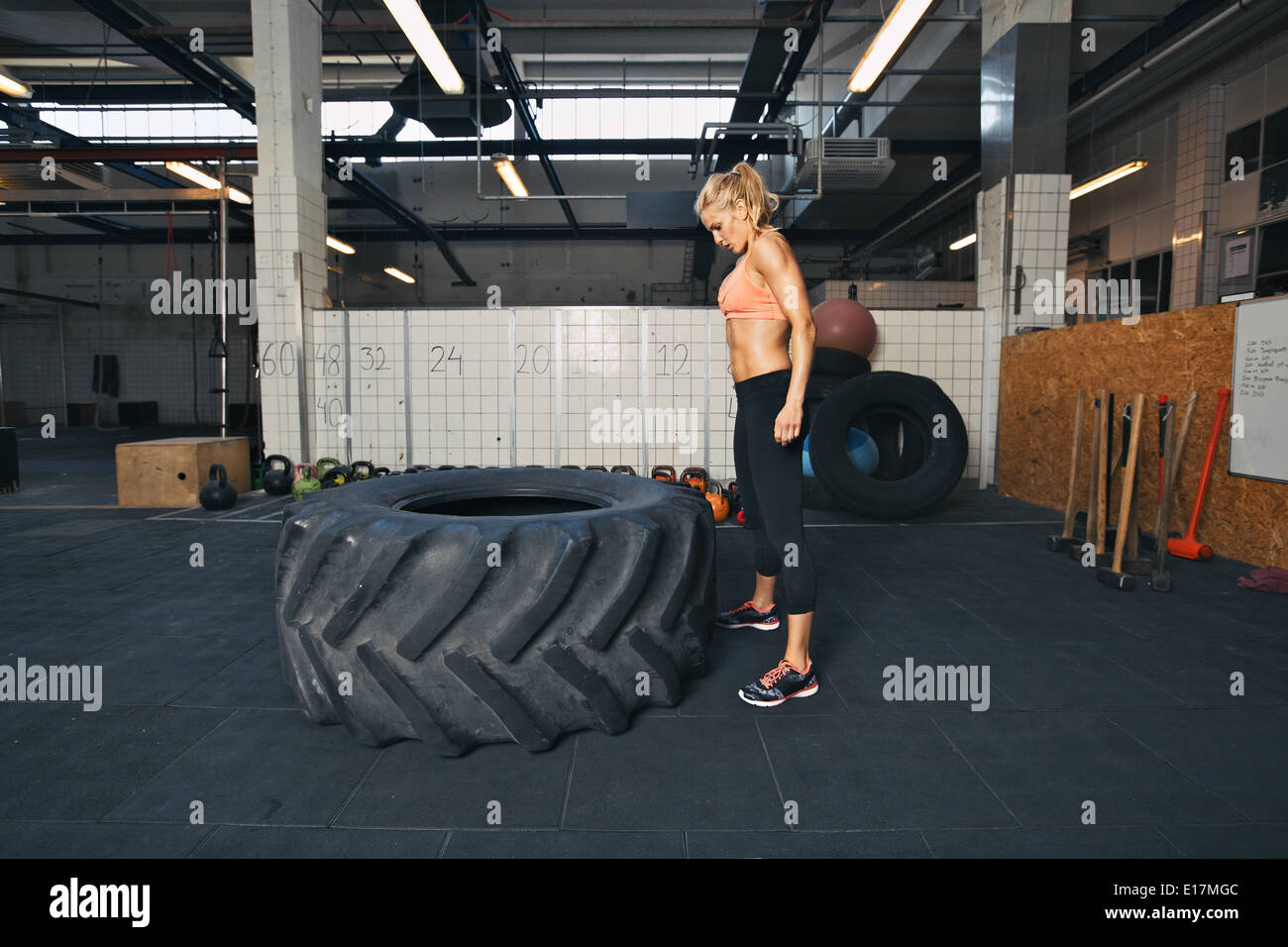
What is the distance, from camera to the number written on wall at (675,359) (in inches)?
210

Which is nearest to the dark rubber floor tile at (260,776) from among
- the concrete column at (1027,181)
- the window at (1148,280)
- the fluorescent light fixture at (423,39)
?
the fluorescent light fixture at (423,39)

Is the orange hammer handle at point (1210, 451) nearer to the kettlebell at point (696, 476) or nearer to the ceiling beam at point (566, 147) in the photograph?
the kettlebell at point (696, 476)

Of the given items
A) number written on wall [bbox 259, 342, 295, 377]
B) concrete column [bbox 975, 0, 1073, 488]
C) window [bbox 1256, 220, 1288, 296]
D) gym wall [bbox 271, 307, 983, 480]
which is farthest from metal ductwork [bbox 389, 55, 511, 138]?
window [bbox 1256, 220, 1288, 296]

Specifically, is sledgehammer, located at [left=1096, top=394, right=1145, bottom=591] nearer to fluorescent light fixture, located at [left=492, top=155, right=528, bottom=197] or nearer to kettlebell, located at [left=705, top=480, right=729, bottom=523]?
kettlebell, located at [left=705, top=480, right=729, bottom=523]

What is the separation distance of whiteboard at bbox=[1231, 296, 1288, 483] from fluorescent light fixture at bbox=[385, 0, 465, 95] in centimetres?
441

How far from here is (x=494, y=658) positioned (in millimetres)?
1405

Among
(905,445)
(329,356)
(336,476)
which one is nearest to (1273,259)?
(905,445)

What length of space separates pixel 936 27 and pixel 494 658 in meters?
7.71

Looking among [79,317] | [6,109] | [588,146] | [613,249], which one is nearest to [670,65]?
[588,146]

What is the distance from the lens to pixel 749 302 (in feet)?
5.77

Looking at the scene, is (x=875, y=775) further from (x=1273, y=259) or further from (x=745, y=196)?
(x=1273, y=259)

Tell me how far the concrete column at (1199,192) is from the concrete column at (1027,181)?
105 inches

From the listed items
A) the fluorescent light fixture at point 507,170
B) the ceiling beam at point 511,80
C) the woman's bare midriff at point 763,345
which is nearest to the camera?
the woman's bare midriff at point 763,345
